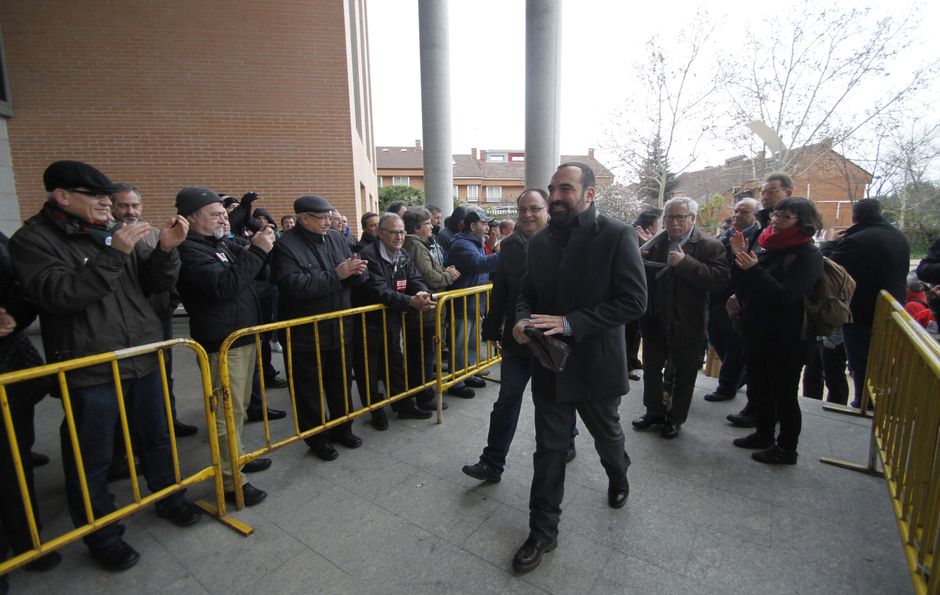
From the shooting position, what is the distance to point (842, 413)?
429cm

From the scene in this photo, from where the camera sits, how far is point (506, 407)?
311cm

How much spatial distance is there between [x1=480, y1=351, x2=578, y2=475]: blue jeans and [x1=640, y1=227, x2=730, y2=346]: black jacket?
1303 millimetres

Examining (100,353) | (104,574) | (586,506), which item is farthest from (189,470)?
(586,506)

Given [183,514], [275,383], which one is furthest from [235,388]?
[275,383]

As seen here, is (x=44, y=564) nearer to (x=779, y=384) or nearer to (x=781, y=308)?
(x=779, y=384)

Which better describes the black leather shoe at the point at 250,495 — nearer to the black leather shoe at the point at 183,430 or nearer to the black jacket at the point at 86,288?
the black jacket at the point at 86,288

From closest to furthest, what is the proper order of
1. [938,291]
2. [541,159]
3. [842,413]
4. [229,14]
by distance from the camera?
[842,413]
[938,291]
[541,159]
[229,14]

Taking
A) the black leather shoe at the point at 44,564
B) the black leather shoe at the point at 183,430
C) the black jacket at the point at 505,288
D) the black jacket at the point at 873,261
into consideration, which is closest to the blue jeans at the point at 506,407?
the black jacket at the point at 505,288

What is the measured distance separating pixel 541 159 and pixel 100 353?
249 inches

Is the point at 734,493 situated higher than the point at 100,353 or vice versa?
the point at 100,353

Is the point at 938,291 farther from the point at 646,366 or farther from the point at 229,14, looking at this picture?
the point at 229,14

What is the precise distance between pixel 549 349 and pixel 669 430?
2181 mm

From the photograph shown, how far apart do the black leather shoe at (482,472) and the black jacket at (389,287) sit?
4.88ft

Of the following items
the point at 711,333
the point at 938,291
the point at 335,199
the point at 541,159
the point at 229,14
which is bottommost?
the point at 711,333
